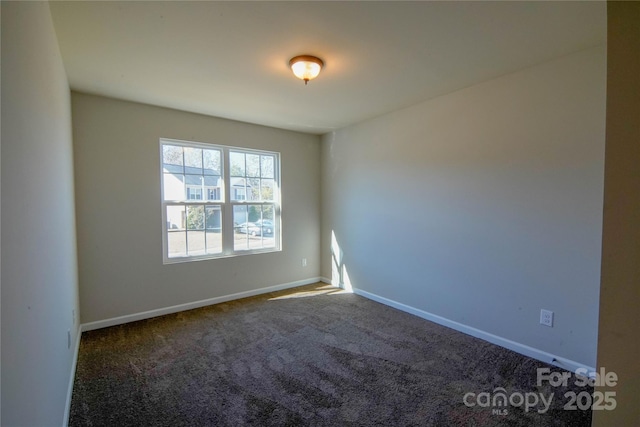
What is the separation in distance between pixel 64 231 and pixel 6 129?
5.18 ft

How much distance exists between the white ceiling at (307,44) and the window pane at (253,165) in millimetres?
1182

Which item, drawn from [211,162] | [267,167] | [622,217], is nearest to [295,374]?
[622,217]

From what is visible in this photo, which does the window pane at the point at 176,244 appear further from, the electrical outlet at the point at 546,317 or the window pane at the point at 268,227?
the electrical outlet at the point at 546,317

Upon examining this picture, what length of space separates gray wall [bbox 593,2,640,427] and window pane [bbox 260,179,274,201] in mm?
3832

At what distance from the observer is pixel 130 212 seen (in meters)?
3.32

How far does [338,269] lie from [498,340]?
7.65 ft

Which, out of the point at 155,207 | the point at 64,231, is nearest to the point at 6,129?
the point at 64,231

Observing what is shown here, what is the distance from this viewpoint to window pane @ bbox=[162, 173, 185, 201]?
3.62m

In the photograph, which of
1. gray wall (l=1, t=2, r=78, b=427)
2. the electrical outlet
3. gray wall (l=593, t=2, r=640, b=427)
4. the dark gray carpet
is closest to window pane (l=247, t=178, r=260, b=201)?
the dark gray carpet

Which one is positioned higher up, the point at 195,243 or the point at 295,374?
the point at 195,243

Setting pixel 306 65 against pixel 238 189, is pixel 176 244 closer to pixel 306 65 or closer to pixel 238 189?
pixel 238 189

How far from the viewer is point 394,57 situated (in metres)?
2.33

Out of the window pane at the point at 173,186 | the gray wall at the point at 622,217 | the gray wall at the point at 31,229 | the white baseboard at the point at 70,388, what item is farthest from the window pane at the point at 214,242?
the gray wall at the point at 622,217

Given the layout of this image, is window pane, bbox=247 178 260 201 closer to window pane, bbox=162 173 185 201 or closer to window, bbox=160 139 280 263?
window, bbox=160 139 280 263
